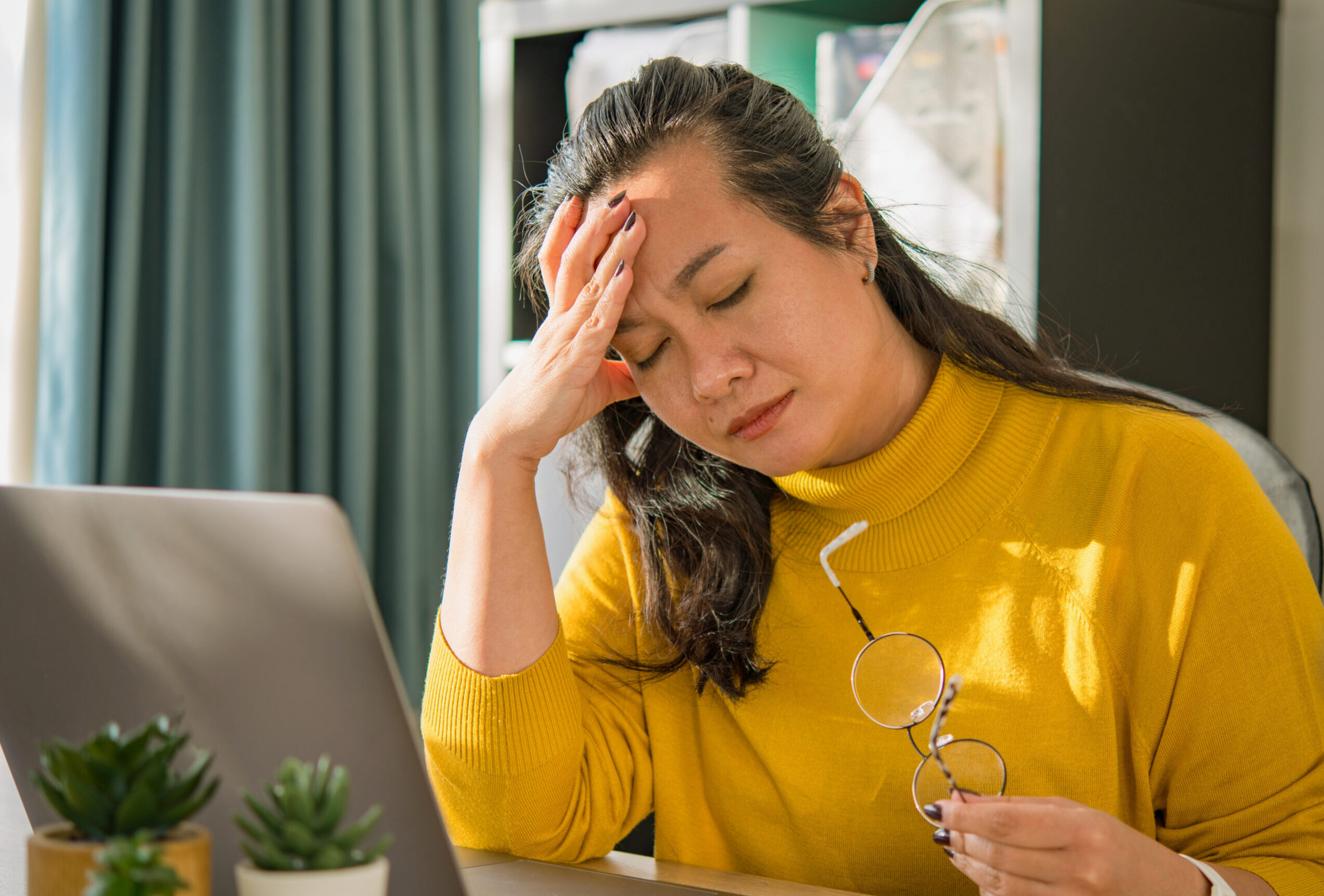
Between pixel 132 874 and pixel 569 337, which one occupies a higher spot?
pixel 569 337

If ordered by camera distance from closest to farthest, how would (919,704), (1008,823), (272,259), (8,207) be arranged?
(1008,823) < (919,704) < (8,207) < (272,259)

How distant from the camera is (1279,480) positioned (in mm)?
1116

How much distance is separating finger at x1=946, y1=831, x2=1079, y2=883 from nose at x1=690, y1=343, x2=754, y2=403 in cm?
38

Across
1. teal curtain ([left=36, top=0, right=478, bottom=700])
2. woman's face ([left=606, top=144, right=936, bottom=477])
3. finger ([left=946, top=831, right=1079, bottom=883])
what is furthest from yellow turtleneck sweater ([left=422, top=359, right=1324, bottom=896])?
teal curtain ([left=36, top=0, right=478, bottom=700])

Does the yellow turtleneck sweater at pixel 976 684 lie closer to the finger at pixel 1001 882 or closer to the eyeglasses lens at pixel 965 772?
the eyeglasses lens at pixel 965 772

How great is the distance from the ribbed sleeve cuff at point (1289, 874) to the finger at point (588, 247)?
2.00 ft

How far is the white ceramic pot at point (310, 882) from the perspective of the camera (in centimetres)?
47

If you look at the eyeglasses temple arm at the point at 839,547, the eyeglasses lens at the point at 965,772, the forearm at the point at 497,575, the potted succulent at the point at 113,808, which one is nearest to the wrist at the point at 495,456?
the forearm at the point at 497,575

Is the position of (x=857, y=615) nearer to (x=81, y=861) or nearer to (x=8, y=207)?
(x=81, y=861)

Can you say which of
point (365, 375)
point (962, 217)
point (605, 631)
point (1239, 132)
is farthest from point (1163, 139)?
point (365, 375)

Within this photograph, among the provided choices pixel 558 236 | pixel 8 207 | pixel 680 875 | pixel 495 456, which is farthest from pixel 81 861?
pixel 8 207

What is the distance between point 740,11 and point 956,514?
3.50 ft

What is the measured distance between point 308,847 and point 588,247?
578 millimetres

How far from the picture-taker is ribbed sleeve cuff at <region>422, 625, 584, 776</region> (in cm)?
92
